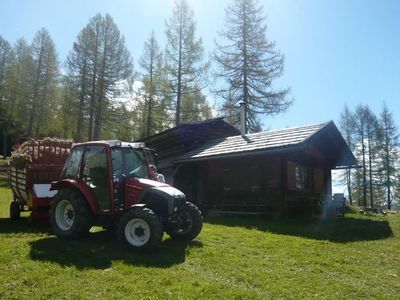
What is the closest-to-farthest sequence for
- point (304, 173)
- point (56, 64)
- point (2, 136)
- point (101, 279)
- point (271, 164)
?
1. point (101, 279)
2. point (271, 164)
3. point (304, 173)
4. point (56, 64)
5. point (2, 136)

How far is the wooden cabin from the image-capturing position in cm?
1616

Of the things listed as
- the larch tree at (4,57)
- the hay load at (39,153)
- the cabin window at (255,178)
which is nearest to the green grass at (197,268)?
the hay load at (39,153)

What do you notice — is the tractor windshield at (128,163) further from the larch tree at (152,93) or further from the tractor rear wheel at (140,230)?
the larch tree at (152,93)

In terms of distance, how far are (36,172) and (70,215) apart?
2.80 m

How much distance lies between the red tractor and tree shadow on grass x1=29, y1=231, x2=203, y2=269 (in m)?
0.25

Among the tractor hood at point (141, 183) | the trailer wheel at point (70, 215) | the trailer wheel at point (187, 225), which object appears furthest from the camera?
the trailer wheel at point (187, 225)

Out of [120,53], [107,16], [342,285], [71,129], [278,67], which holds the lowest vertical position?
[342,285]

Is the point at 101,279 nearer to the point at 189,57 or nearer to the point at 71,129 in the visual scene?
the point at 189,57

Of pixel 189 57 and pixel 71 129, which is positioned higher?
pixel 189 57

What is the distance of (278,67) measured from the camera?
3038 centimetres

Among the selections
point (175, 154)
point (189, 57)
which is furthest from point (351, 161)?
point (189, 57)

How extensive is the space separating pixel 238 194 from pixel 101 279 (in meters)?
12.0

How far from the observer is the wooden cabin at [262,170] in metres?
16.2

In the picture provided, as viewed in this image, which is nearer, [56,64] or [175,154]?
[175,154]
